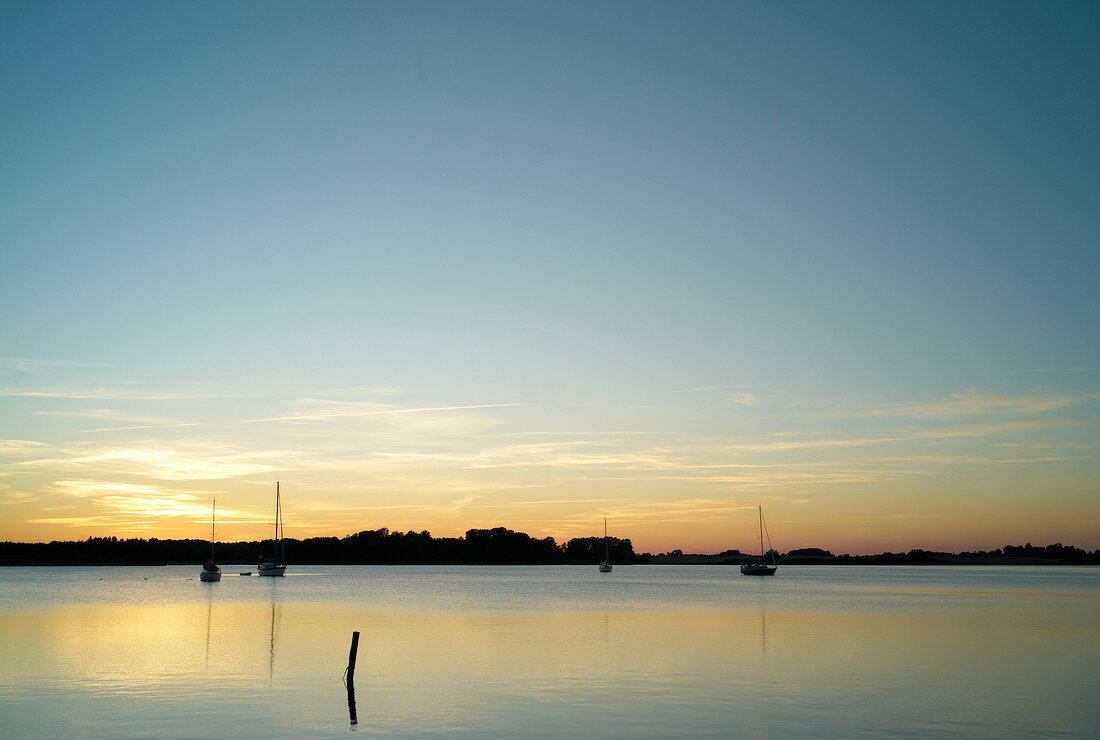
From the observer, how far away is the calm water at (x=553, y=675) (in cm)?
2742

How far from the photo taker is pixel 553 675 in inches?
1479

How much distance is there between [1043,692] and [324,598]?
79399mm

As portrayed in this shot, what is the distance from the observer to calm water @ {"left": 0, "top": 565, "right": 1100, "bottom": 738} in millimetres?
27422

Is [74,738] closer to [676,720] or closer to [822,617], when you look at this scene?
[676,720]

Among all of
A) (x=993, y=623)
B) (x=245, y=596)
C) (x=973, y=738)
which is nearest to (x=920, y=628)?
(x=993, y=623)

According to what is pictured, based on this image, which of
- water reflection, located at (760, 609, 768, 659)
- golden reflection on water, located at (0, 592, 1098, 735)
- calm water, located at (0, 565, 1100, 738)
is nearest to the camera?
calm water, located at (0, 565, 1100, 738)

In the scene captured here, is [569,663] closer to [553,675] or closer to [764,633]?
[553,675]

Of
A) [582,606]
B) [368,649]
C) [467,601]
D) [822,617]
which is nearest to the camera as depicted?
[368,649]

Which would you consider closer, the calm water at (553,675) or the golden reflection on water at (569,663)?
the calm water at (553,675)

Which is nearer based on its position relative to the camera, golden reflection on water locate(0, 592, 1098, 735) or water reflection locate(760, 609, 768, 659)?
golden reflection on water locate(0, 592, 1098, 735)

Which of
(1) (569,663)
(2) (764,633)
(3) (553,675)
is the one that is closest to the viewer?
(3) (553,675)

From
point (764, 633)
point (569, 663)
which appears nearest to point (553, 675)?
point (569, 663)

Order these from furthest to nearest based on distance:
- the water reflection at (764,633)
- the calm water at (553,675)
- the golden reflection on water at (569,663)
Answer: the water reflection at (764,633) → the golden reflection on water at (569,663) → the calm water at (553,675)

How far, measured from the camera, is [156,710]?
95.5 ft
